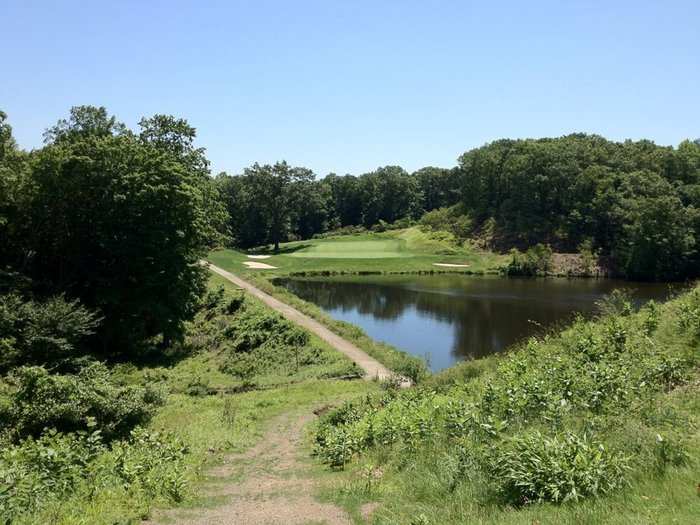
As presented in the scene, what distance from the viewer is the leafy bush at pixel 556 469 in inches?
249

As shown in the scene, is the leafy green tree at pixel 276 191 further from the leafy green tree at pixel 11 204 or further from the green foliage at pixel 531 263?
the leafy green tree at pixel 11 204

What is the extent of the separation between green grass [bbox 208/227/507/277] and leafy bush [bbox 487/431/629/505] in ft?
186

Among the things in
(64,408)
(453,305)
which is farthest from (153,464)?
(453,305)

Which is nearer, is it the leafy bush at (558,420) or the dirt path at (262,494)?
the leafy bush at (558,420)

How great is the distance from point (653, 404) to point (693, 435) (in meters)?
1.13

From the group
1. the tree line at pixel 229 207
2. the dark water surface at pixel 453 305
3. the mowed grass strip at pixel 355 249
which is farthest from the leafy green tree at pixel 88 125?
the mowed grass strip at pixel 355 249

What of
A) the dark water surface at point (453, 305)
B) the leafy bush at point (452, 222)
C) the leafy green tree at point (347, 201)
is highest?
the leafy green tree at point (347, 201)

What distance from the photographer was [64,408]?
47.3ft

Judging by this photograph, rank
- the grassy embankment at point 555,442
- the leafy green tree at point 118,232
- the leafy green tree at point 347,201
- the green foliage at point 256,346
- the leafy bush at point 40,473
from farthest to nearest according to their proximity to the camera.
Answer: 1. the leafy green tree at point 347,201
2. the leafy green tree at point 118,232
3. the green foliage at point 256,346
4. the leafy bush at point 40,473
5. the grassy embankment at point 555,442

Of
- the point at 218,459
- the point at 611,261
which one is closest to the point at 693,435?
the point at 218,459

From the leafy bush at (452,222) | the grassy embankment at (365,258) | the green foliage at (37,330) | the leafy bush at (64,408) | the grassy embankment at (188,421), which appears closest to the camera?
the grassy embankment at (188,421)

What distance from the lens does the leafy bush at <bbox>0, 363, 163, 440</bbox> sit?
14242mm

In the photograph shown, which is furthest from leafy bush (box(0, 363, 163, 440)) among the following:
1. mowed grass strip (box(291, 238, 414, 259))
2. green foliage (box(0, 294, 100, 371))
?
mowed grass strip (box(291, 238, 414, 259))

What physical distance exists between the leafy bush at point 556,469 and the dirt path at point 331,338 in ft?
49.6
